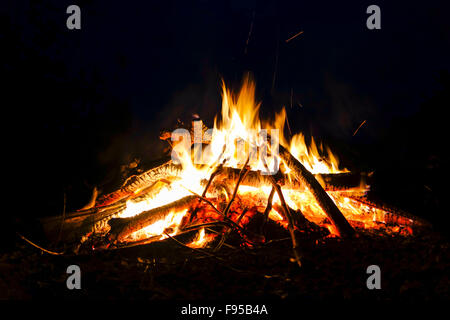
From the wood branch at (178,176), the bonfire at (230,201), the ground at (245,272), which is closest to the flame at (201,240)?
the bonfire at (230,201)

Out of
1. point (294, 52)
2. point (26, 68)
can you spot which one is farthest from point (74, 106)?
point (294, 52)

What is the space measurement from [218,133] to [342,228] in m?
2.24

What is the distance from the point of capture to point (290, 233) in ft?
9.04

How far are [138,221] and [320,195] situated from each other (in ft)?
7.12

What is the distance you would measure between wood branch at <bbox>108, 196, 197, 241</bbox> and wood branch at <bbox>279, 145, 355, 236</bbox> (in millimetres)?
1437

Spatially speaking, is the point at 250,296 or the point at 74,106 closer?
the point at 250,296

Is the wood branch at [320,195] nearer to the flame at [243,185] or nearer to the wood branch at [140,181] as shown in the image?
the flame at [243,185]

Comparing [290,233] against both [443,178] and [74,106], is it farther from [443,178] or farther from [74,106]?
→ [74,106]

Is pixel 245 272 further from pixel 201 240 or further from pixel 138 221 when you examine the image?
pixel 138 221

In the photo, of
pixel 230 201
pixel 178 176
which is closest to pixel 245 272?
pixel 230 201

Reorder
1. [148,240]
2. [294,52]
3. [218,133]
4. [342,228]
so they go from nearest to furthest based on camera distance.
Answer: [148,240]
[342,228]
[218,133]
[294,52]

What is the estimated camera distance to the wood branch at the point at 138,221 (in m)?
2.96

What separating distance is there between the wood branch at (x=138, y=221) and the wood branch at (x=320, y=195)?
1437mm

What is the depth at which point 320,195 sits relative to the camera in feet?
10.3
